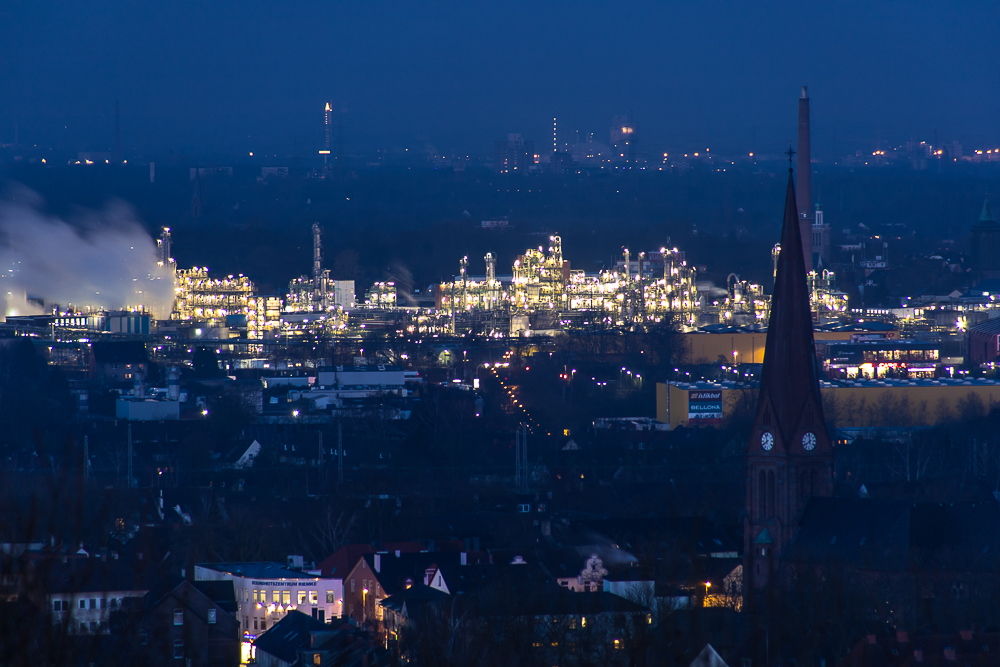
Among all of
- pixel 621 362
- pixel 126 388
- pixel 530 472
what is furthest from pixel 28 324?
pixel 530 472

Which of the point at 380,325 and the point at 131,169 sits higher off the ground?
the point at 131,169

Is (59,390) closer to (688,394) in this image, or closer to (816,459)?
(688,394)

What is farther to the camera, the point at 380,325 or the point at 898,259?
the point at 898,259

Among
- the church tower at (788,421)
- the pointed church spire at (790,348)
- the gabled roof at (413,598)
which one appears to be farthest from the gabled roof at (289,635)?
the pointed church spire at (790,348)

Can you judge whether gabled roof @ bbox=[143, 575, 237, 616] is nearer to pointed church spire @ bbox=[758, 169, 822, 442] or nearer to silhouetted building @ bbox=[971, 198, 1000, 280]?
pointed church spire @ bbox=[758, 169, 822, 442]

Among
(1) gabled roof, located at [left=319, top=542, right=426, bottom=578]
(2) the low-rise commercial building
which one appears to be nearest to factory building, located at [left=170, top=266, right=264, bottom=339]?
(1) gabled roof, located at [left=319, top=542, right=426, bottom=578]

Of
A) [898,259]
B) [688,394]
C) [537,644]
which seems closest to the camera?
[537,644]

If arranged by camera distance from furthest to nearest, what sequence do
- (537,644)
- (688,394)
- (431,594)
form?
1. (688,394)
2. (431,594)
3. (537,644)
